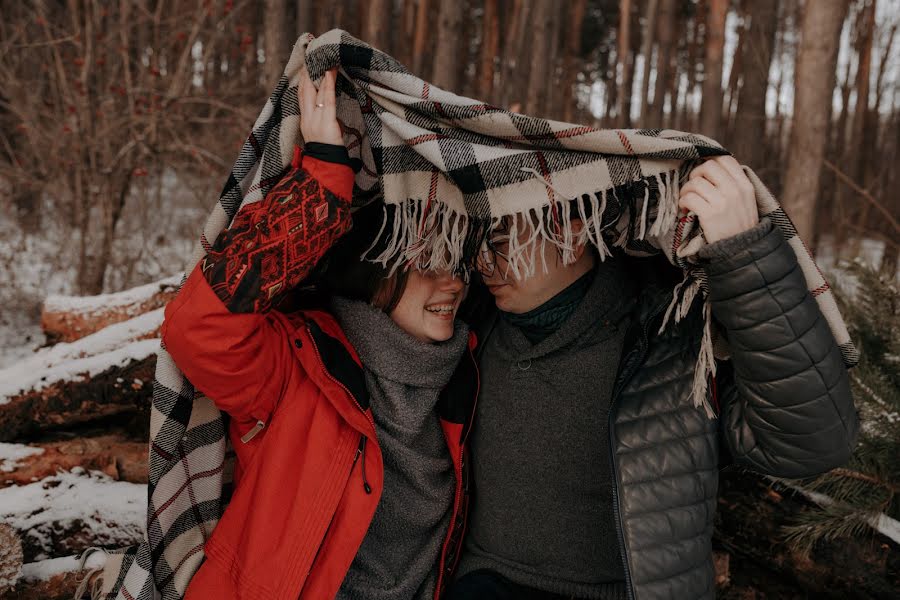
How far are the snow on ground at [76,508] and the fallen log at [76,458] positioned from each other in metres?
0.04

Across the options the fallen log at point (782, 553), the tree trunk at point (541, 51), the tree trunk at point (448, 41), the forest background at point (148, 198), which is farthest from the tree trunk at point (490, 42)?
the fallen log at point (782, 553)

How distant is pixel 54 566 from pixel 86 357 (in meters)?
1.04

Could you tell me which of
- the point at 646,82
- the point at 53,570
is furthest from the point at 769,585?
the point at 646,82

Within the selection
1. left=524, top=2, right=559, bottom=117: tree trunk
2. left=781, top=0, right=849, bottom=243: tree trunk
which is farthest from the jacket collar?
left=524, top=2, right=559, bottom=117: tree trunk

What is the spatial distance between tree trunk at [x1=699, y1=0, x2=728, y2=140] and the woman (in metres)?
7.83

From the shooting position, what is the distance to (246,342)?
153 centimetres

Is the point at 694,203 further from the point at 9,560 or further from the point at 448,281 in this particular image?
the point at 9,560

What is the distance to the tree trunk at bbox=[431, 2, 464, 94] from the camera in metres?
6.57

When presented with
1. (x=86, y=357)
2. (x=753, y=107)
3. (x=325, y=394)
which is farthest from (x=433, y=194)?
(x=753, y=107)

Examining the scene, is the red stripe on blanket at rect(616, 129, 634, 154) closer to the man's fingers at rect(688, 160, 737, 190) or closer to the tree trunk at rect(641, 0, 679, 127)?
the man's fingers at rect(688, 160, 737, 190)

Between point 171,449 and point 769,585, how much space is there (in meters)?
2.10

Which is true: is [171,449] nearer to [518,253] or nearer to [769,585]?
[518,253]

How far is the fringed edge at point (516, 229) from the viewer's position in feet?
5.04

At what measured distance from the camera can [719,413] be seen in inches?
63.6
